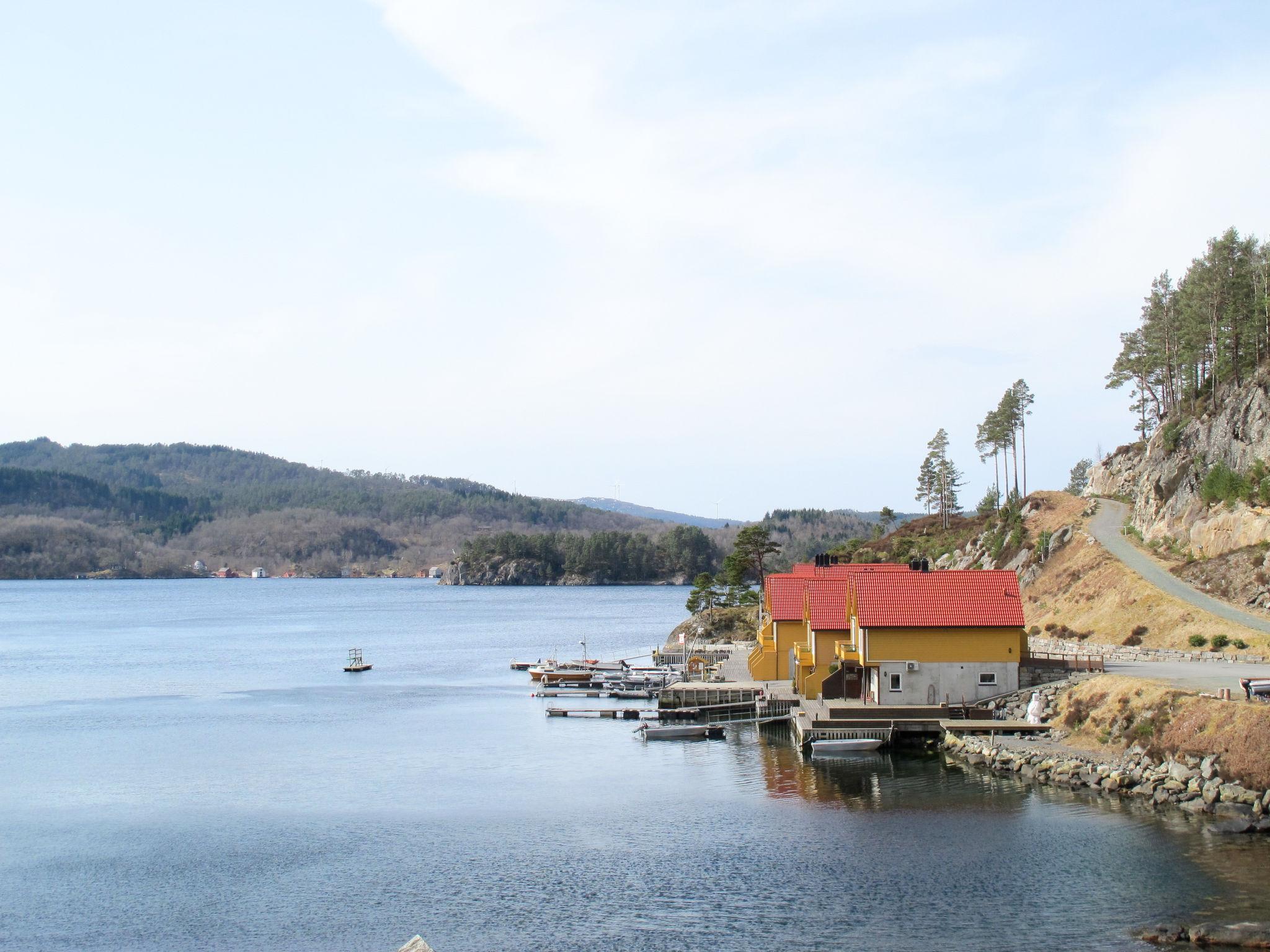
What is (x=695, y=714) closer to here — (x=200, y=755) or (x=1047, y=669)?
(x=1047, y=669)

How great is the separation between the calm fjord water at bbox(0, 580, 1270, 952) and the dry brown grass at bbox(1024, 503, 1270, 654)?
73.6ft

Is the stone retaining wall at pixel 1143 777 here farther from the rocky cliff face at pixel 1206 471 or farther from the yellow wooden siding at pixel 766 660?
the rocky cliff face at pixel 1206 471

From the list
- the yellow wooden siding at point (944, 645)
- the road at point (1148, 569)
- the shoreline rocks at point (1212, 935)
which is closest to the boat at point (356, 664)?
the yellow wooden siding at point (944, 645)

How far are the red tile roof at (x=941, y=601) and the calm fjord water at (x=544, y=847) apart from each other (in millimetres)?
7422

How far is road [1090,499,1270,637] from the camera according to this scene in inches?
2386

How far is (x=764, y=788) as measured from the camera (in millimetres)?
44250

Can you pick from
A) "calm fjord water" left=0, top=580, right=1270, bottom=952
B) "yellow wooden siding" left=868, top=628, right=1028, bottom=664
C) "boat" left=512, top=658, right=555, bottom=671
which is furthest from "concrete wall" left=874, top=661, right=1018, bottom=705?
"boat" left=512, top=658, right=555, bottom=671

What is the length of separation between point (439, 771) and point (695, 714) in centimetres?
1749

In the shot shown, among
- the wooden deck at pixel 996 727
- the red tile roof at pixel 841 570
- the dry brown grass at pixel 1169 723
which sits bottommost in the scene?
the wooden deck at pixel 996 727

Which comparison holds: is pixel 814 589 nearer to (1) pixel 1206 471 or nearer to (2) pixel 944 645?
(2) pixel 944 645

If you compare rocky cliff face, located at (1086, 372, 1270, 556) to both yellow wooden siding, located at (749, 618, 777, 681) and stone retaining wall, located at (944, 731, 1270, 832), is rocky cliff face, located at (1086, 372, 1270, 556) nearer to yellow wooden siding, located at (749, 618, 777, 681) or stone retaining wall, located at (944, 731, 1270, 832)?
yellow wooden siding, located at (749, 618, 777, 681)

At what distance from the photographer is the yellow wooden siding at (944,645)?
174 ft

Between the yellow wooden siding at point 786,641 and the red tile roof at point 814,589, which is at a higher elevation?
the red tile roof at point 814,589

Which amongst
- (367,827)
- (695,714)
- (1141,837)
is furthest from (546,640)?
(1141,837)
